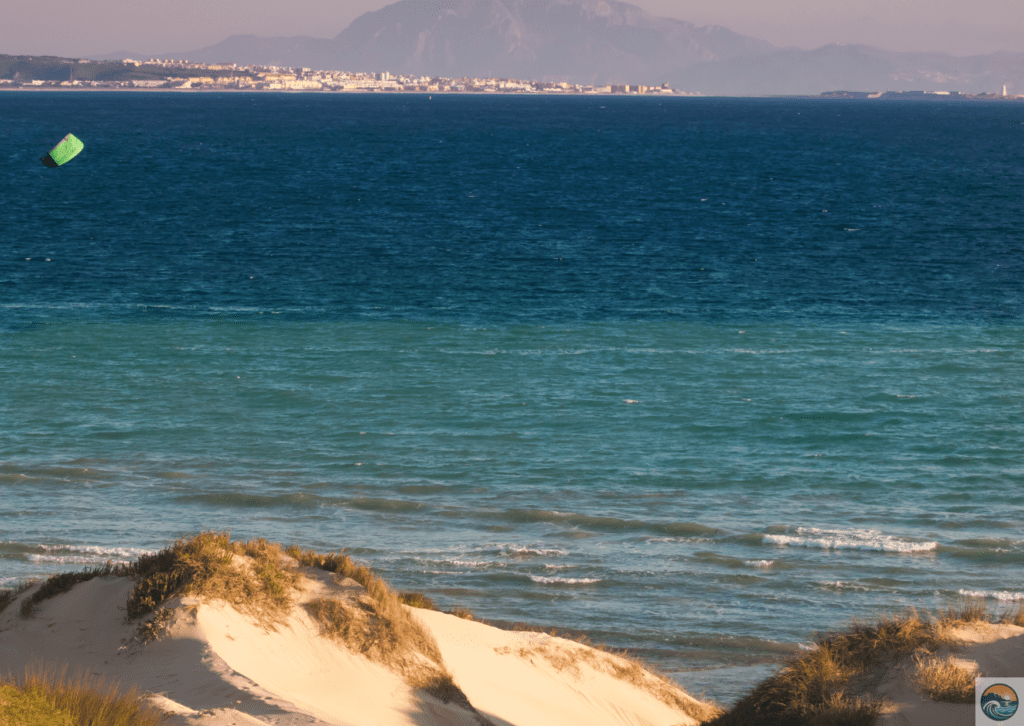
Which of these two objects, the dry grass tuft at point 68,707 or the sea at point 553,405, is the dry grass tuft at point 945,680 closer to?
the sea at point 553,405

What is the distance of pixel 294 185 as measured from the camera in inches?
3691

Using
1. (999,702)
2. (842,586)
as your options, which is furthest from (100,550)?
(999,702)

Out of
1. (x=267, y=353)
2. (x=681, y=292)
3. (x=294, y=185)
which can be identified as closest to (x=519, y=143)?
(x=294, y=185)

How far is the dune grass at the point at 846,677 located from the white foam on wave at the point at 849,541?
10766mm

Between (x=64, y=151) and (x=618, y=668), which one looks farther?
(x=64, y=151)

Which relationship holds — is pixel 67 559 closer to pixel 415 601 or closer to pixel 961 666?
pixel 415 601

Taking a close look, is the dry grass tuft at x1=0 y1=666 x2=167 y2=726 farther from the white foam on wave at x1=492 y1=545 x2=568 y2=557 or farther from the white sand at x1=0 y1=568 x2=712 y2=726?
the white foam on wave at x1=492 y1=545 x2=568 y2=557

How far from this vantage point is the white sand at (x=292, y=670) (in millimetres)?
10438

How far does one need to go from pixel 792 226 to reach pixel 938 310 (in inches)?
1102

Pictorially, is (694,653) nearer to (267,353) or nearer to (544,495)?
(544,495)

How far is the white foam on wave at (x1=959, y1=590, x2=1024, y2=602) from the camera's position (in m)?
18.1

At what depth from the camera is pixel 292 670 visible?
11367 mm

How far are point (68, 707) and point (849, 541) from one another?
54.9 feet

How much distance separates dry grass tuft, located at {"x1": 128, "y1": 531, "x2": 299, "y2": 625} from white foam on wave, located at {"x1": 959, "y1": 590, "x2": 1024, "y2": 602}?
12839mm
